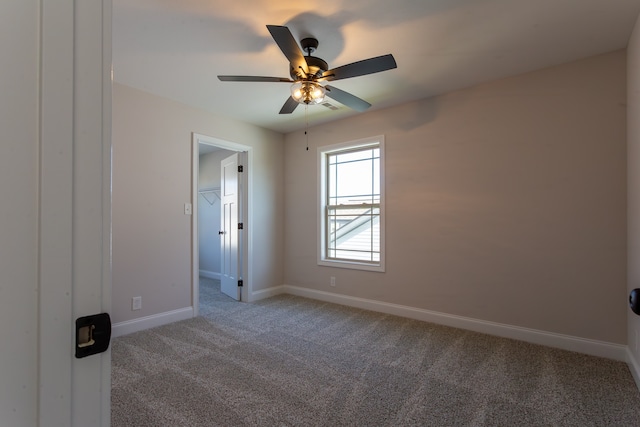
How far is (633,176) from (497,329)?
171 cm

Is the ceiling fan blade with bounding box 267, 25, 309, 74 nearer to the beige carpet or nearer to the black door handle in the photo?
the black door handle

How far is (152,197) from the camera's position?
3.39 meters

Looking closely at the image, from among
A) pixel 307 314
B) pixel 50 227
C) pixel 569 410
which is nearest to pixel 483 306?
pixel 569 410

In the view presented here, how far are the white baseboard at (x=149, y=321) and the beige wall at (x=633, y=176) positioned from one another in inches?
160

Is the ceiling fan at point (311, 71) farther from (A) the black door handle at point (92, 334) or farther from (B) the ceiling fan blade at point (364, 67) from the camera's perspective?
(A) the black door handle at point (92, 334)

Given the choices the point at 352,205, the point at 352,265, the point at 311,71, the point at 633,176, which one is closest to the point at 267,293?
the point at 352,265

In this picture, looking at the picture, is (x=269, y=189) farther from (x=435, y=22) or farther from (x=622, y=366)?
(x=622, y=366)

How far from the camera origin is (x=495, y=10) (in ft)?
6.89

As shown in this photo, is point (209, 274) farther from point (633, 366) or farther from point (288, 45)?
point (633, 366)

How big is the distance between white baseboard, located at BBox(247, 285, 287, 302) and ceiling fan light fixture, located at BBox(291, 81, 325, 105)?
2.94 meters

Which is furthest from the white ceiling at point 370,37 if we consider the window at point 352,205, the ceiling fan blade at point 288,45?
the window at point 352,205

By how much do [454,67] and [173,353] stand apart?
11.8ft

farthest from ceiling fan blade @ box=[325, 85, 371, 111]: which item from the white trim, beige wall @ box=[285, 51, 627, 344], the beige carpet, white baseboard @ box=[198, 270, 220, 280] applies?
white baseboard @ box=[198, 270, 220, 280]

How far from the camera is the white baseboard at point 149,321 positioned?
10.2 ft
